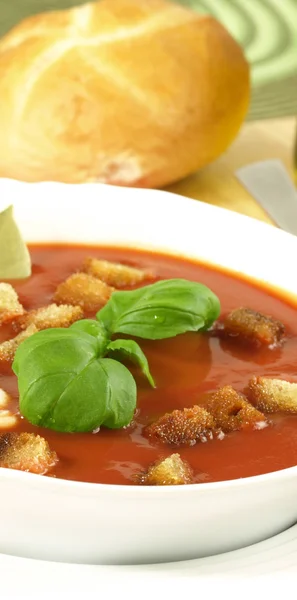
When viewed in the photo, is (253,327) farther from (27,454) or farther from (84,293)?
(27,454)

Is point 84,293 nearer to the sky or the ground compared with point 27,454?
nearer to the ground

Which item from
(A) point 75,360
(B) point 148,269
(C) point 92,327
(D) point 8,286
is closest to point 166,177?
(B) point 148,269

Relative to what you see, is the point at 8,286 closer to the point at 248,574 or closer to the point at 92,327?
the point at 92,327

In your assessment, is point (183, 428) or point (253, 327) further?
point (253, 327)

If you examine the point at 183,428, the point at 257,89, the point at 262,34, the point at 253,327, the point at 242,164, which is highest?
the point at 183,428

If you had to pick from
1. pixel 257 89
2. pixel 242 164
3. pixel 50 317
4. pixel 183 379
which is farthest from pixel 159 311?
pixel 257 89
